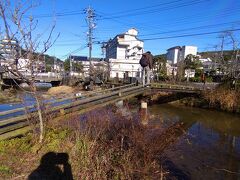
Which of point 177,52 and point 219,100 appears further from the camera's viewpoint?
point 177,52

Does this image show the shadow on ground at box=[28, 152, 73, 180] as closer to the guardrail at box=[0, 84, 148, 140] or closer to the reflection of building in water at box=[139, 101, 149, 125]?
the guardrail at box=[0, 84, 148, 140]

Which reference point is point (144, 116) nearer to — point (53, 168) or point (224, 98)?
point (53, 168)

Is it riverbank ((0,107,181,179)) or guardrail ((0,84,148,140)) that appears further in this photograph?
guardrail ((0,84,148,140))

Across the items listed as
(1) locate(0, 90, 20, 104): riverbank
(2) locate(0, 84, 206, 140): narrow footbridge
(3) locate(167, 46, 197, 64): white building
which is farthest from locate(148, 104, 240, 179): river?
(3) locate(167, 46, 197, 64): white building

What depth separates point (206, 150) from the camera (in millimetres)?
9141

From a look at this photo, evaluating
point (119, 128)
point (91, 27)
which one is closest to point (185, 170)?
point (119, 128)

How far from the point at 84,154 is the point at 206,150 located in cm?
580

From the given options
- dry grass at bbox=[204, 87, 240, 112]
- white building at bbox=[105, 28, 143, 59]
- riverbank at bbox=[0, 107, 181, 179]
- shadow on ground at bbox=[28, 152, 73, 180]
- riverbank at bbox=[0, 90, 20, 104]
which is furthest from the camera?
white building at bbox=[105, 28, 143, 59]

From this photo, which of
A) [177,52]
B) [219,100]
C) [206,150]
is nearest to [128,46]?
[177,52]

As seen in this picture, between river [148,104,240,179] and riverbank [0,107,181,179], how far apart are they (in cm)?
134

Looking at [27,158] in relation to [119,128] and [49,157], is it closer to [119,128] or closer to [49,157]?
[49,157]

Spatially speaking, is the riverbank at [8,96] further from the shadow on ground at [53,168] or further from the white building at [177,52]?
the white building at [177,52]

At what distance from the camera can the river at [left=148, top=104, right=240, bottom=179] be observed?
7.07m

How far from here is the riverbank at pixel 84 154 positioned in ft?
15.9
